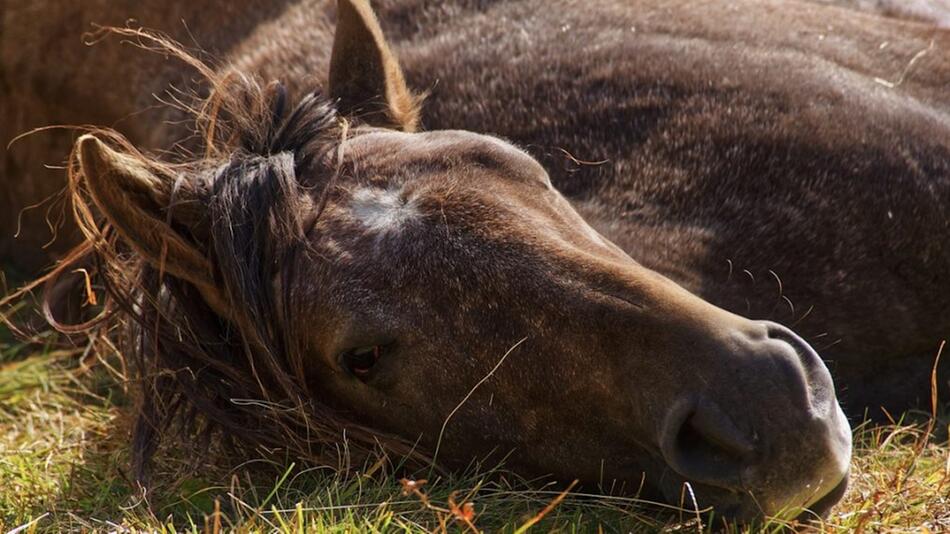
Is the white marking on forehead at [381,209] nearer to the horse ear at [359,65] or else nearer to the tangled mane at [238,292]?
the tangled mane at [238,292]

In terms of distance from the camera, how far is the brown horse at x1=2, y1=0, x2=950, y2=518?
9.04 feet

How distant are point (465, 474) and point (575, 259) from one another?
0.61 metres

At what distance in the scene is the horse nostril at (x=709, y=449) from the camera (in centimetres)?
257

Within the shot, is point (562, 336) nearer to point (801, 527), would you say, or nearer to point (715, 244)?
point (801, 527)

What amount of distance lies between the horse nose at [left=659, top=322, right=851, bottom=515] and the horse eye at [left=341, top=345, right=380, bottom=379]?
76cm

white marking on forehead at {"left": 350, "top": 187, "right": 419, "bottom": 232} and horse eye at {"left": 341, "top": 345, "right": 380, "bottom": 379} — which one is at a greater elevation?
white marking on forehead at {"left": 350, "top": 187, "right": 419, "bottom": 232}

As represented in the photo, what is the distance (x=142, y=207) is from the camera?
3250 millimetres

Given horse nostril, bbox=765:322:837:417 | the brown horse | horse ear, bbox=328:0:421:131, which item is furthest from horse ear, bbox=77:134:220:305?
horse nostril, bbox=765:322:837:417

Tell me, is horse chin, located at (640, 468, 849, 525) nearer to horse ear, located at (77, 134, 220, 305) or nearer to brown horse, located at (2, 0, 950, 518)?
brown horse, located at (2, 0, 950, 518)

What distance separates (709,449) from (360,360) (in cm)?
88

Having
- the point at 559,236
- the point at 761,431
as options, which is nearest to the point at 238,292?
the point at 559,236

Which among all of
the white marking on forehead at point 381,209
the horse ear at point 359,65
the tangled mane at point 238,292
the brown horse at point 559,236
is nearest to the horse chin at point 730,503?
the brown horse at point 559,236

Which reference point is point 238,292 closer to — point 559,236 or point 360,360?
point 360,360

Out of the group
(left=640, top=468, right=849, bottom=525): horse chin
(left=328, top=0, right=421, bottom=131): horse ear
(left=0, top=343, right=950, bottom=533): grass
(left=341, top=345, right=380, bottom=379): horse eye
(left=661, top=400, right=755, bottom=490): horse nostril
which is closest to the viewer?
(left=661, top=400, right=755, bottom=490): horse nostril
